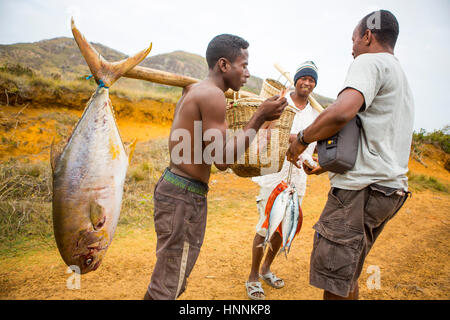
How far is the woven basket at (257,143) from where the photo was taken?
210 cm

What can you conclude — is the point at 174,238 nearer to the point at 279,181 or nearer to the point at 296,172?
the point at 279,181

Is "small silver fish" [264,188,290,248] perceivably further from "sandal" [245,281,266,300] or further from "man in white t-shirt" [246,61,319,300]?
"sandal" [245,281,266,300]

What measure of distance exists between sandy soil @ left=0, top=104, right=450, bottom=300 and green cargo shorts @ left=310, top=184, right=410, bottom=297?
1.35 metres

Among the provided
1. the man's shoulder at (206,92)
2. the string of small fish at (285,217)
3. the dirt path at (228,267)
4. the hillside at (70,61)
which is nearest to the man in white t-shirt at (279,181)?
the dirt path at (228,267)

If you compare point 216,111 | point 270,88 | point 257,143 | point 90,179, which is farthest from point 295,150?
point 90,179

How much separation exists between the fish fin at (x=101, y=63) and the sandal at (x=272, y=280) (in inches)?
102

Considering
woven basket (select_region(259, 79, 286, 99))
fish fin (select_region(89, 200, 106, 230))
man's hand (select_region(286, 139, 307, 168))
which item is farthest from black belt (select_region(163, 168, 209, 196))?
woven basket (select_region(259, 79, 286, 99))

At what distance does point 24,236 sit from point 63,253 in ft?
10.3

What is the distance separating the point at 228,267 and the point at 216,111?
2469 mm

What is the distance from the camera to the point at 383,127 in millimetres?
1801

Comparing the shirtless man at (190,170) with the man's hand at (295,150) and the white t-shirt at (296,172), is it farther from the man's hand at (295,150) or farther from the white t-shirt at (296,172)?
the white t-shirt at (296,172)

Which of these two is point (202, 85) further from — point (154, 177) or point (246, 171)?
point (154, 177)

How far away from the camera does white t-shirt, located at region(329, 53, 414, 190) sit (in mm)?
1769

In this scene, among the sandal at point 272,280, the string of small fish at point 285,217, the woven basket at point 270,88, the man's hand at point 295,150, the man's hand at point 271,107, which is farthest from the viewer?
the sandal at point 272,280
